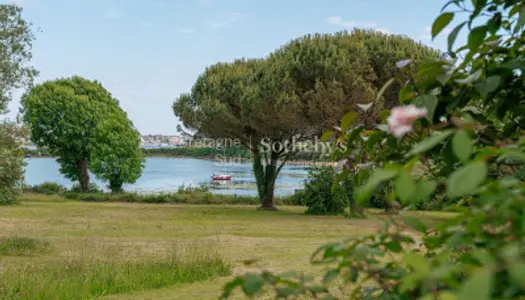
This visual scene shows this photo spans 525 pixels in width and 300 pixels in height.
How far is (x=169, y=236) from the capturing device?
13.2m

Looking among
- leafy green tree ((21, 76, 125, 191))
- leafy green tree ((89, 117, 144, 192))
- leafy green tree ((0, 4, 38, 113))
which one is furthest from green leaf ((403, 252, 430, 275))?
leafy green tree ((21, 76, 125, 191))

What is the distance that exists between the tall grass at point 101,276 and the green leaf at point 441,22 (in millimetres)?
5500

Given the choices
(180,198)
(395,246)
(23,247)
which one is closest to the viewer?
(395,246)

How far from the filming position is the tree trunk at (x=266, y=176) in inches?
877

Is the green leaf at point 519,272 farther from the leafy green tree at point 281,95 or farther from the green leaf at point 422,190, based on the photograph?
the leafy green tree at point 281,95

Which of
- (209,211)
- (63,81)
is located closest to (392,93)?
(209,211)

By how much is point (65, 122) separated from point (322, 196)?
17.4 m

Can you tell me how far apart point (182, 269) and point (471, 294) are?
697 centimetres

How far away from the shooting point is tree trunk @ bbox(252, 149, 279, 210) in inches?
877

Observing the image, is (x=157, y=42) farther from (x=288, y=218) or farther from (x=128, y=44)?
(x=288, y=218)

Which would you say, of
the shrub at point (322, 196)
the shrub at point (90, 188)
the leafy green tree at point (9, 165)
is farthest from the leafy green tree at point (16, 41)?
the shrub at point (90, 188)

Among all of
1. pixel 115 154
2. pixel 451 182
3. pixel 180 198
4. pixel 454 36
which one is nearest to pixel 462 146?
pixel 451 182

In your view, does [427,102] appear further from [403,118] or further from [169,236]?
[169,236]

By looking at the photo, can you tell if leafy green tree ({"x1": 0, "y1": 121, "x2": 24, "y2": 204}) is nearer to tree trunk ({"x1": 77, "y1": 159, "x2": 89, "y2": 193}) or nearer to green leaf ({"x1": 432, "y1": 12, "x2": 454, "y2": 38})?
tree trunk ({"x1": 77, "y1": 159, "x2": 89, "y2": 193})
